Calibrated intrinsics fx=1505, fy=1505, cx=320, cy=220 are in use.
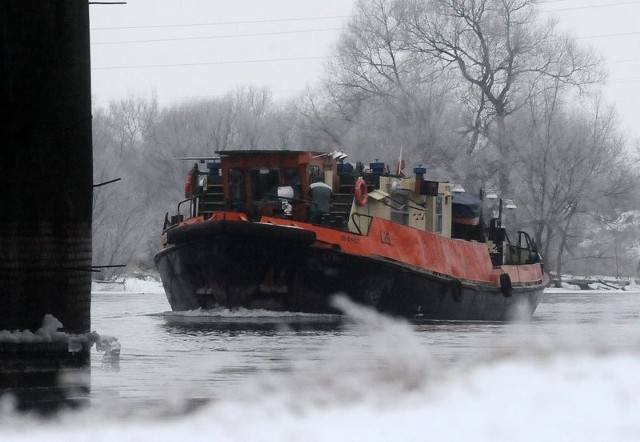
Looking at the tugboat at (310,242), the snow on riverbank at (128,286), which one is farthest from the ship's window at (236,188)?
the snow on riverbank at (128,286)

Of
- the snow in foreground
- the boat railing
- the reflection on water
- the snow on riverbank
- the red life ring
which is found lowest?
the snow on riverbank

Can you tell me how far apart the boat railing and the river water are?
5.72 metres

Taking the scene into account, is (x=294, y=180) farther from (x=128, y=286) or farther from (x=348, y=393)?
(x=128, y=286)

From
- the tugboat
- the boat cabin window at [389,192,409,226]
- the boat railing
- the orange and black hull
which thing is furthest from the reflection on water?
the boat cabin window at [389,192,409,226]

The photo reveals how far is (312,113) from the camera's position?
211 ft

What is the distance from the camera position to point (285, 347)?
62.4ft

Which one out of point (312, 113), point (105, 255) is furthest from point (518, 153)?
point (105, 255)

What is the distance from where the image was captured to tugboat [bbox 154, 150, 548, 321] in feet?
85.2

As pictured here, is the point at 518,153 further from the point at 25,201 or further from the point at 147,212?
the point at 25,201

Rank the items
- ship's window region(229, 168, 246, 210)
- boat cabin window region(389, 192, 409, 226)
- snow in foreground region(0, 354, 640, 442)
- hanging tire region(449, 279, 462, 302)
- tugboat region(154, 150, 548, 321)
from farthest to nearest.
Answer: hanging tire region(449, 279, 462, 302) < boat cabin window region(389, 192, 409, 226) < ship's window region(229, 168, 246, 210) < tugboat region(154, 150, 548, 321) < snow in foreground region(0, 354, 640, 442)

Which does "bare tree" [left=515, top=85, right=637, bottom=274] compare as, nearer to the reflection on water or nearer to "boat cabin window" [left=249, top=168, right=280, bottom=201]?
the reflection on water

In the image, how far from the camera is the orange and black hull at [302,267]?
84.8 feet

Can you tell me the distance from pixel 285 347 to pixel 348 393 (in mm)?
7893

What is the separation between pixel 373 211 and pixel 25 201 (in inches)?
708
